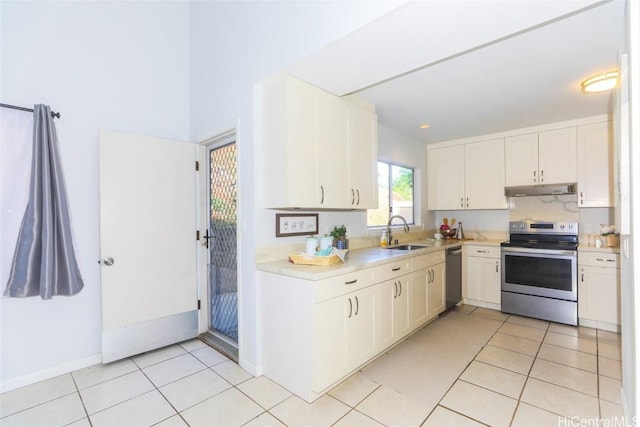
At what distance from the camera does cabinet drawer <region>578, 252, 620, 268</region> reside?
3.26m

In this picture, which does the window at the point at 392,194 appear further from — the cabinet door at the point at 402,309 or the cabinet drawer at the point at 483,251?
the cabinet door at the point at 402,309

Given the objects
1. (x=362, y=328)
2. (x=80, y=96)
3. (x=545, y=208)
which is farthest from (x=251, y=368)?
(x=545, y=208)

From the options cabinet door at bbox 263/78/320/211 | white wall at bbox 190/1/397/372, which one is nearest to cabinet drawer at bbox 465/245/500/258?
white wall at bbox 190/1/397/372

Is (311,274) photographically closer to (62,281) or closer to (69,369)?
(62,281)

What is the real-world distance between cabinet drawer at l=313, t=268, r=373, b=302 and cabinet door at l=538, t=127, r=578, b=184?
9.77 feet

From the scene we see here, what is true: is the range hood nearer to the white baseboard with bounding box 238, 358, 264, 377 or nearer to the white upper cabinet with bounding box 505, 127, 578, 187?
the white upper cabinet with bounding box 505, 127, 578, 187

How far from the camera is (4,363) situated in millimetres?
2232

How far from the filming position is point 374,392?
217 cm

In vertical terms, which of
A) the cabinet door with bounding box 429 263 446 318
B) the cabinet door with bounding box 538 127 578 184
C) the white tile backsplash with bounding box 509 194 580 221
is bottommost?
the cabinet door with bounding box 429 263 446 318

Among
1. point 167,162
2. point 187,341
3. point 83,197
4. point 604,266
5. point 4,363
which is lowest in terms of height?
point 187,341

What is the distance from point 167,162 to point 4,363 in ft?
6.35

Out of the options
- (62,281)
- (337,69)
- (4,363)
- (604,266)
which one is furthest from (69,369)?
(604,266)

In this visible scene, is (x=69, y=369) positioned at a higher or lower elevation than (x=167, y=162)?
lower

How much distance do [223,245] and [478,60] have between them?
110 inches
